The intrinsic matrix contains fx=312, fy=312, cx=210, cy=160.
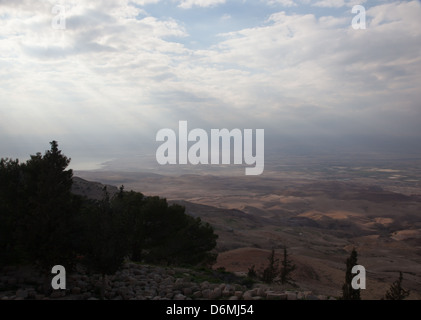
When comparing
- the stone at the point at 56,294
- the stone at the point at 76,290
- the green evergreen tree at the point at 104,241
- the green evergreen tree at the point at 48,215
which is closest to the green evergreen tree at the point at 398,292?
the green evergreen tree at the point at 104,241

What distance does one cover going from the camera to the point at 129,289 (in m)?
10.7

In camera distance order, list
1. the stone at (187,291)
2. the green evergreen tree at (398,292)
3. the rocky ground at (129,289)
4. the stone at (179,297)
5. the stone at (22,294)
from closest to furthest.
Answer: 1. the stone at (22,294)
2. the rocky ground at (129,289)
3. the stone at (179,297)
4. the stone at (187,291)
5. the green evergreen tree at (398,292)

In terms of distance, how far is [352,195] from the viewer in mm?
82250

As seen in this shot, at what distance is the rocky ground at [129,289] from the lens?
932 cm

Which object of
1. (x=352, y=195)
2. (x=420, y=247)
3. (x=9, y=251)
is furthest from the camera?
(x=352, y=195)

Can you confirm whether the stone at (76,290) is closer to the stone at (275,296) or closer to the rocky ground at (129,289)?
the rocky ground at (129,289)

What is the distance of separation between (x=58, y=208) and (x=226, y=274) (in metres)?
8.25

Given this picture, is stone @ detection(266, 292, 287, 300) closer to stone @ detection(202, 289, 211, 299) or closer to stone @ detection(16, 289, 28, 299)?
stone @ detection(202, 289, 211, 299)

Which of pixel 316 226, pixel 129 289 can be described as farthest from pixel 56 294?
pixel 316 226

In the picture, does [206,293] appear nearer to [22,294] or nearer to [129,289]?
[129,289]

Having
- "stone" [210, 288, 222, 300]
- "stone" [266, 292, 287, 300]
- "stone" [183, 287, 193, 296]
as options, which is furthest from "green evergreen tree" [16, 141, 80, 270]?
"stone" [266, 292, 287, 300]
